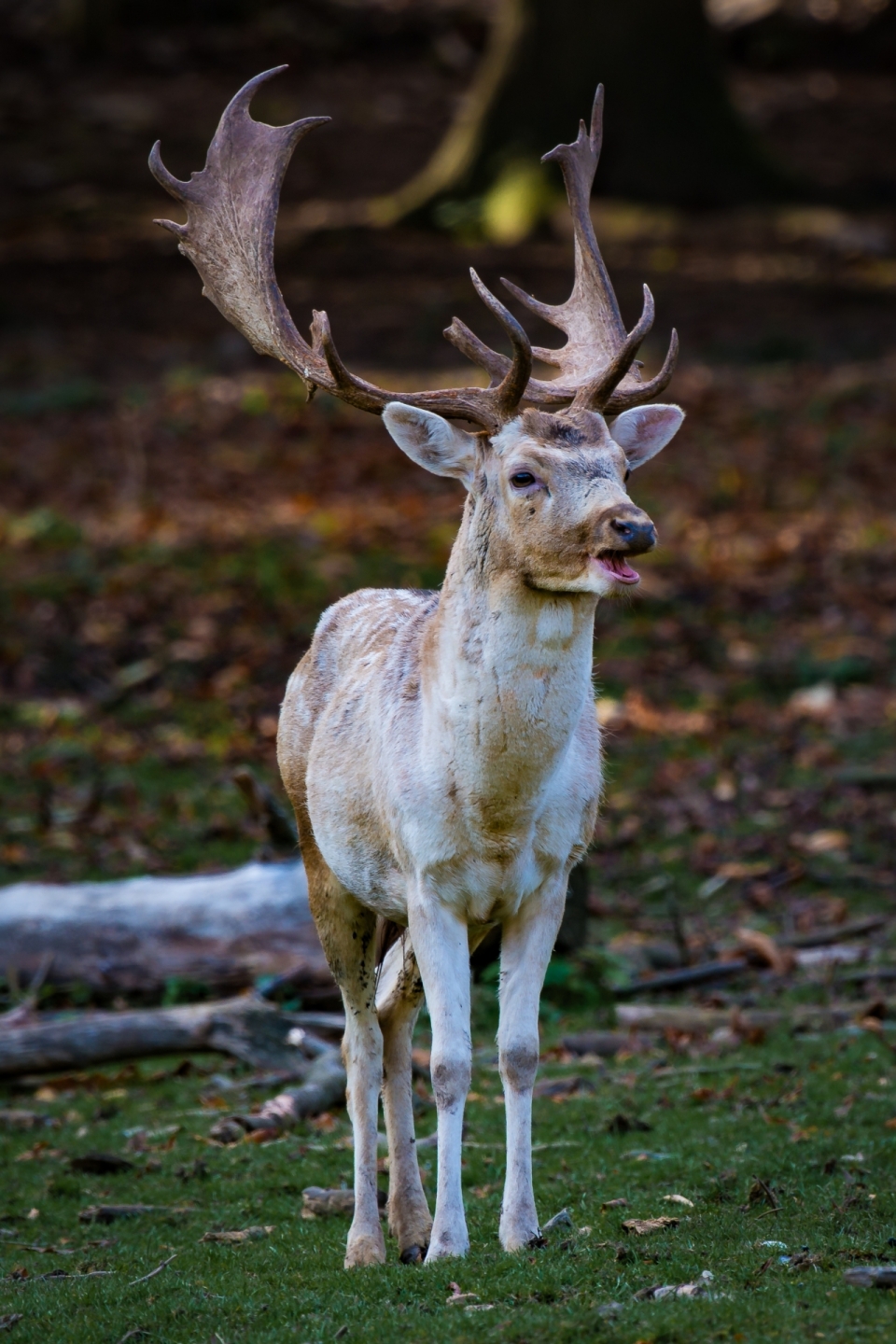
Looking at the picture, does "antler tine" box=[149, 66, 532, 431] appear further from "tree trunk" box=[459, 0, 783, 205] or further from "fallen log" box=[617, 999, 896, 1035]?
"tree trunk" box=[459, 0, 783, 205]

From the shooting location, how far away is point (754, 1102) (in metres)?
8.05

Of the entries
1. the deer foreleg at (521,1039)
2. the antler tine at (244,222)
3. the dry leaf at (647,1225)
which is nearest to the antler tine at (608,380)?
the antler tine at (244,222)

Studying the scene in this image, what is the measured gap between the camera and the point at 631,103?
78.5ft

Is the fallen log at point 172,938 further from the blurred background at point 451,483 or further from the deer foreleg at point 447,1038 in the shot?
the deer foreleg at point 447,1038

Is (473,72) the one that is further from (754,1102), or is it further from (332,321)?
(754,1102)

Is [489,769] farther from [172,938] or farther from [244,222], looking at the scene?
[172,938]

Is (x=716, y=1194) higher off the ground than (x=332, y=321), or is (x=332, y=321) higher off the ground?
(x=332, y=321)

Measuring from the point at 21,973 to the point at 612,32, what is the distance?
59.4ft

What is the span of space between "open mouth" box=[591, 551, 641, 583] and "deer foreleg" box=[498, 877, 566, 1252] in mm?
1180

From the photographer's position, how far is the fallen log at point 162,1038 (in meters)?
8.73

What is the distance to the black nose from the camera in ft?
18.0

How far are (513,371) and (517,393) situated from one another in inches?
4.3

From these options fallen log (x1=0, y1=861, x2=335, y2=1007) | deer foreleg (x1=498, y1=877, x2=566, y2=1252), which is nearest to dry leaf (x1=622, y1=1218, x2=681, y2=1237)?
deer foreleg (x1=498, y1=877, x2=566, y2=1252)

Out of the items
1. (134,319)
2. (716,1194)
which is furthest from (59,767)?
(134,319)
